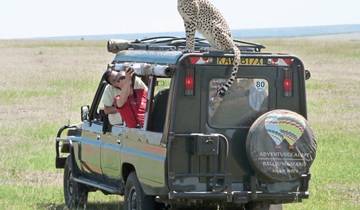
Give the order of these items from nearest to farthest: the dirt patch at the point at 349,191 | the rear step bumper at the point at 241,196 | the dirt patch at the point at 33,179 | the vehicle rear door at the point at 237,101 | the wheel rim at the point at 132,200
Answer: the rear step bumper at the point at 241,196, the vehicle rear door at the point at 237,101, the wheel rim at the point at 132,200, the dirt patch at the point at 349,191, the dirt patch at the point at 33,179

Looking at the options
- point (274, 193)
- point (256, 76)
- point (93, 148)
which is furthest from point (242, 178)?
point (93, 148)

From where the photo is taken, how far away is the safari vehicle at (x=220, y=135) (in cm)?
973

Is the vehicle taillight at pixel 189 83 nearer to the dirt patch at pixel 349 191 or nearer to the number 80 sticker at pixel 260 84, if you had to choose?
the number 80 sticker at pixel 260 84

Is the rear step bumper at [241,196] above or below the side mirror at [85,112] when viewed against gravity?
below

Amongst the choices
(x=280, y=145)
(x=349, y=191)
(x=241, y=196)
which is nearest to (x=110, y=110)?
(x=241, y=196)

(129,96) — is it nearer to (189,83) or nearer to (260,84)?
(189,83)

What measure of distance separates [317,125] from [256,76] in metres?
12.4

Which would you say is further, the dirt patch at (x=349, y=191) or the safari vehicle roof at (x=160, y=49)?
the dirt patch at (x=349, y=191)

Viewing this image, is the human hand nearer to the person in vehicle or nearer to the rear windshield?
the person in vehicle

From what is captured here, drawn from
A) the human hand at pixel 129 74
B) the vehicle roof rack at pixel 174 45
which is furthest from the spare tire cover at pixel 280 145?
the human hand at pixel 129 74

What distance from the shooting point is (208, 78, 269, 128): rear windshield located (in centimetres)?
991

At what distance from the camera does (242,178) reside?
9.96 m

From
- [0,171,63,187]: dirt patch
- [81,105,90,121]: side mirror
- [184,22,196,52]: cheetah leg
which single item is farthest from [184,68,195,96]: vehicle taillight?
[0,171,63,187]: dirt patch

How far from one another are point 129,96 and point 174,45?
2.97 ft
